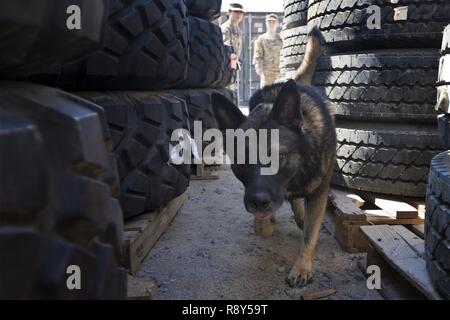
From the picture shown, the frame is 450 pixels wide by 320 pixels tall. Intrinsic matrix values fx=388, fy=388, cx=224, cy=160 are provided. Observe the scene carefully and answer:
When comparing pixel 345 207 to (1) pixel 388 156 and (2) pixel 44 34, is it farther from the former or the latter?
(2) pixel 44 34

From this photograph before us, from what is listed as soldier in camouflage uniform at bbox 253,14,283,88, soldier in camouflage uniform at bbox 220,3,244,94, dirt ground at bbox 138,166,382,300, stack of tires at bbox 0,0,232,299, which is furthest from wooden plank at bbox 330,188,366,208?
soldier in camouflage uniform at bbox 253,14,283,88

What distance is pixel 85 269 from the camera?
2.90 ft

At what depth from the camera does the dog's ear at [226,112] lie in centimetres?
236

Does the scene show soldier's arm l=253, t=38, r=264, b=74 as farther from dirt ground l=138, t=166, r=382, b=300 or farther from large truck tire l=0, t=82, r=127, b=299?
large truck tire l=0, t=82, r=127, b=299

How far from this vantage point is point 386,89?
2830 mm

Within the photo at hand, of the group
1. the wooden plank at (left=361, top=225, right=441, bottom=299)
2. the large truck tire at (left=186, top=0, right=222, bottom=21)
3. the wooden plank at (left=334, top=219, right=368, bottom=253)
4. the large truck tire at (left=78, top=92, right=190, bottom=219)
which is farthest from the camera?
the large truck tire at (left=186, top=0, right=222, bottom=21)

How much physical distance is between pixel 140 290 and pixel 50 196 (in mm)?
1108

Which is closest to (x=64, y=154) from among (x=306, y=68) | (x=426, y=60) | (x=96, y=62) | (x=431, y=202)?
(x=96, y=62)

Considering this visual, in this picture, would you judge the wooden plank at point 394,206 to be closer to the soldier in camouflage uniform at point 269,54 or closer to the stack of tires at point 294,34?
the stack of tires at point 294,34

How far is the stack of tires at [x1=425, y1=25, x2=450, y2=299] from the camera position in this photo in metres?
1.45

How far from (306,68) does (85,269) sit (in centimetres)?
297

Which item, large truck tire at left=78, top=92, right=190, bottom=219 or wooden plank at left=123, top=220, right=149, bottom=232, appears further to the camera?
wooden plank at left=123, top=220, right=149, bottom=232

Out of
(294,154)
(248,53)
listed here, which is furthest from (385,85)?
(248,53)

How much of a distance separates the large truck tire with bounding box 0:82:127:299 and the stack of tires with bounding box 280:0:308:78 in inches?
134
